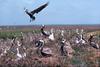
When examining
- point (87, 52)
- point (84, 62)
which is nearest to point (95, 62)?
point (84, 62)

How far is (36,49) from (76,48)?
380 centimetres

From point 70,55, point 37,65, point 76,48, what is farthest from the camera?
point 76,48

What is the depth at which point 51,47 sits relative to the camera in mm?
41562

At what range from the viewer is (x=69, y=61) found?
3703 centimetres

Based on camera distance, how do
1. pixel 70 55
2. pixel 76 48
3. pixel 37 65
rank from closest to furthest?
1. pixel 37 65
2. pixel 70 55
3. pixel 76 48

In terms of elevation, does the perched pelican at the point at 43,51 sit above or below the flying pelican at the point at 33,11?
below

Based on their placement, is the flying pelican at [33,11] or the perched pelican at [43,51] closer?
the flying pelican at [33,11]

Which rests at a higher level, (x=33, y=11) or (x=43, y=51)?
(x=33, y=11)

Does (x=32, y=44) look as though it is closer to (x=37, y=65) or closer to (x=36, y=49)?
(x=36, y=49)

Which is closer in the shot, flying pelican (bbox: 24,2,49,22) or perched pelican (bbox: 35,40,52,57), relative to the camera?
flying pelican (bbox: 24,2,49,22)

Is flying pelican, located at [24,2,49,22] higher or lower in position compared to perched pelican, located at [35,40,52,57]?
higher

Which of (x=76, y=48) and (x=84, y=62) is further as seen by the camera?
(x=76, y=48)

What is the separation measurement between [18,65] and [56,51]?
4.58 metres

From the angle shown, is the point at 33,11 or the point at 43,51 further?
the point at 43,51
